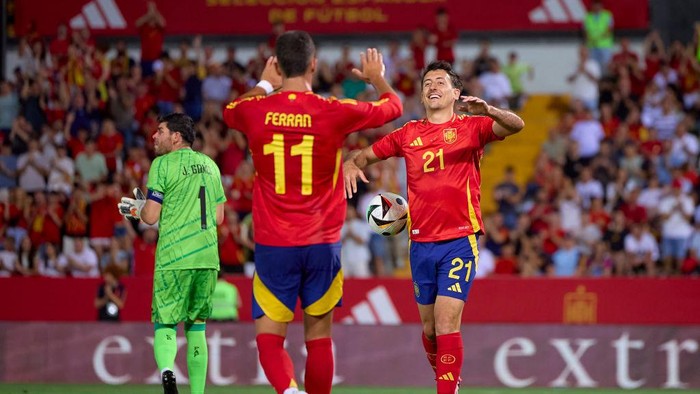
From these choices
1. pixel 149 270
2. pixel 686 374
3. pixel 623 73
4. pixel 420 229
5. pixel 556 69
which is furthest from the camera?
pixel 556 69

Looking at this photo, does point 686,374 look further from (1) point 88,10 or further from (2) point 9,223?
(1) point 88,10

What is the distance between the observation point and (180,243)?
980 centimetres

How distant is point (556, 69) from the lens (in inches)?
1017

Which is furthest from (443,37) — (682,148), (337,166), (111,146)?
(337,166)

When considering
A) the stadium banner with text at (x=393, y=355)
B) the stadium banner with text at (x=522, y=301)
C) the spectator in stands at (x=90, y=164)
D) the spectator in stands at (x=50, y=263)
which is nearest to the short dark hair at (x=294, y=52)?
the stadium banner with text at (x=393, y=355)

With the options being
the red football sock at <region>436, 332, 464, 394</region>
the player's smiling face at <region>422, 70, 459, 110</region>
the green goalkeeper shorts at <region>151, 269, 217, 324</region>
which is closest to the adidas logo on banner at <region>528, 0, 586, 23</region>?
the player's smiling face at <region>422, 70, 459, 110</region>

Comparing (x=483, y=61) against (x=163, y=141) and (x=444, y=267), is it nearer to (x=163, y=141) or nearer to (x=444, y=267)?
(x=163, y=141)

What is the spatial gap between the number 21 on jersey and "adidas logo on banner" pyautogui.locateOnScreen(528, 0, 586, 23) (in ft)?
60.8

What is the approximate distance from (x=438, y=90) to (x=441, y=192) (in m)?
0.78

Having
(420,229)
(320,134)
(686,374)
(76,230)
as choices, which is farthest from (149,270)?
(320,134)

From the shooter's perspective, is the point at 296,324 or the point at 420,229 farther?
the point at 296,324

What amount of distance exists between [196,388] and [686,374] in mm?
6535

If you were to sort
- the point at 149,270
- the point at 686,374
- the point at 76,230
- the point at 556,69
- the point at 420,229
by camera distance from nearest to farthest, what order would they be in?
the point at 420,229 → the point at 686,374 → the point at 149,270 → the point at 76,230 → the point at 556,69

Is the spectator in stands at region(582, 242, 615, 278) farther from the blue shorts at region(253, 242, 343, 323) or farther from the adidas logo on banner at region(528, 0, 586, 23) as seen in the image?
the blue shorts at region(253, 242, 343, 323)
